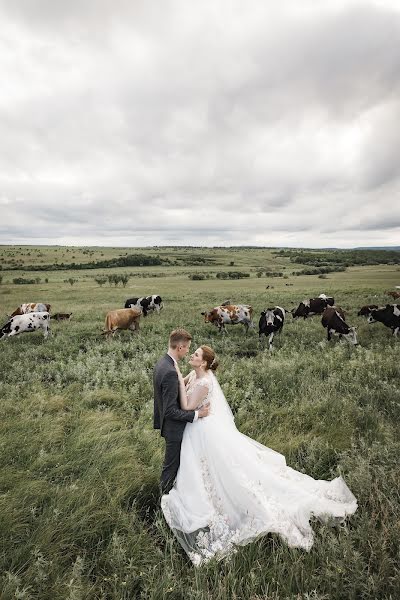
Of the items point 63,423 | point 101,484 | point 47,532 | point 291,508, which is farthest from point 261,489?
point 63,423

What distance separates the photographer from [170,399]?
4262 millimetres

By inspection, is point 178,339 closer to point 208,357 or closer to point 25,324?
point 208,357

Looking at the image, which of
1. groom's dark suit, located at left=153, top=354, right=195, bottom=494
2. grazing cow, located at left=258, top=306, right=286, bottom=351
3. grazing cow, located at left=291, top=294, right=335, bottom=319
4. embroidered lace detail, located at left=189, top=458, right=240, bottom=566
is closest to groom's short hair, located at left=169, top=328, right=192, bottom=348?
groom's dark suit, located at left=153, top=354, right=195, bottom=494

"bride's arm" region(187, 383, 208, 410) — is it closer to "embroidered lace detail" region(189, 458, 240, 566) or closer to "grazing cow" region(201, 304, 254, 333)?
"embroidered lace detail" region(189, 458, 240, 566)

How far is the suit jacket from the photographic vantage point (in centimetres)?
423

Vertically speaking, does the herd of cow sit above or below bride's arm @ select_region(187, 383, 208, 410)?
below

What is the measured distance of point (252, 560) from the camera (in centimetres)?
365

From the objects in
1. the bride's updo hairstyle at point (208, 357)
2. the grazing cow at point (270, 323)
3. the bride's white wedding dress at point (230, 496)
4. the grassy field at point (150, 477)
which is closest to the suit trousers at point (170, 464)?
the bride's white wedding dress at point (230, 496)

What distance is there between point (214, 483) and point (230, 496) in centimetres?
24

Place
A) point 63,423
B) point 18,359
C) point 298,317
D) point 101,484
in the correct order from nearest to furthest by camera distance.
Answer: point 101,484 < point 63,423 < point 18,359 < point 298,317

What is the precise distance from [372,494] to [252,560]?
176cm

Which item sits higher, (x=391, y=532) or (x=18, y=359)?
(x=391, y=532)

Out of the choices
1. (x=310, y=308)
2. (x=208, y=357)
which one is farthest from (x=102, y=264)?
(x=208, y=357)

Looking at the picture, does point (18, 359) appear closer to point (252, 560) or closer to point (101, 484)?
point (101, 484)
